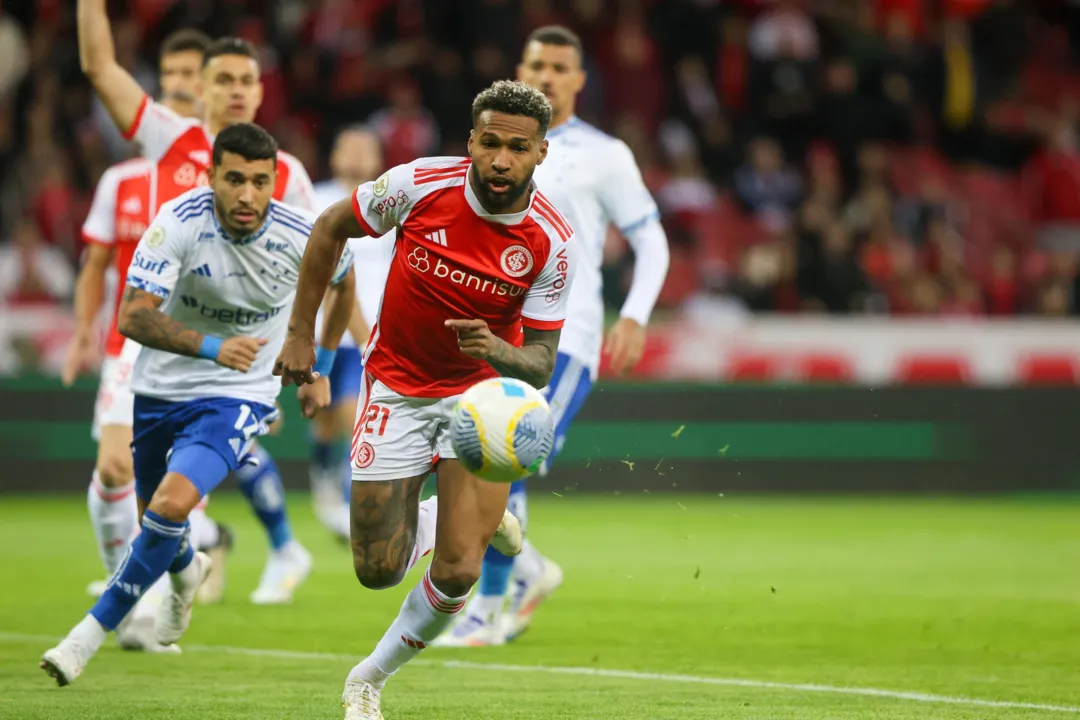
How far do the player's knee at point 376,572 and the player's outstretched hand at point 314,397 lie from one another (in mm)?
939

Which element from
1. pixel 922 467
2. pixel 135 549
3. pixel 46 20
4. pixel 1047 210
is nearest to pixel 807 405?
pixel 922 467

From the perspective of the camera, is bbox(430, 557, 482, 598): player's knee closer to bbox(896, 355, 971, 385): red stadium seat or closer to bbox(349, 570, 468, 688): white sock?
bbox(349, 570, 468, 688): white sock

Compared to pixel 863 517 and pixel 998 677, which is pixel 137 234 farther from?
pixel 863 517

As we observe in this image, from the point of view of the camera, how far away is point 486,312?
6.38m

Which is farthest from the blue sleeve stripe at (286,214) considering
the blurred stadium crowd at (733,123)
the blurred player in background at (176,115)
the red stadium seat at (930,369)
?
the red stadium seat at (930,369)

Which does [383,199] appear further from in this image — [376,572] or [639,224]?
[639,224]

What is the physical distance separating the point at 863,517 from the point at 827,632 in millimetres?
6986

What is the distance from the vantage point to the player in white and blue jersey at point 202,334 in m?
7.02

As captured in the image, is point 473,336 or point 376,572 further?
point 376,572

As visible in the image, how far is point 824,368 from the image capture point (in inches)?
683

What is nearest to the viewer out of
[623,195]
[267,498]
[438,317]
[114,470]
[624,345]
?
[438,317]

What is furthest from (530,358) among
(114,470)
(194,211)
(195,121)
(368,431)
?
(195,121)

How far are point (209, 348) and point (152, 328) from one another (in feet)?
0.85

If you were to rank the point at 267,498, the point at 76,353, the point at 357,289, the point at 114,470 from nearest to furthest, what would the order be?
the point at 114,470 → the point at 76,353 → the point at 267,498 → the point at 357,289
